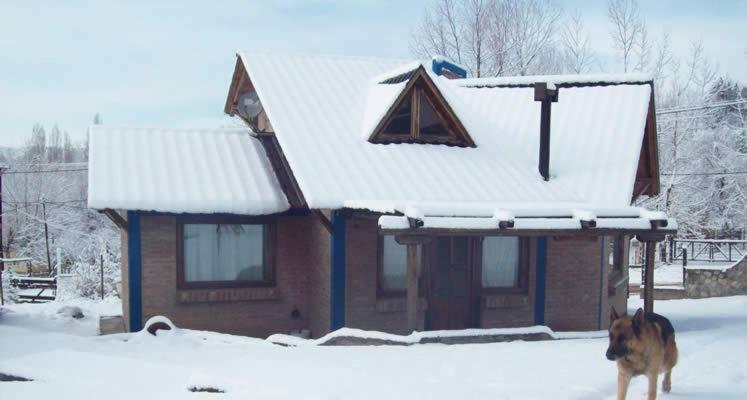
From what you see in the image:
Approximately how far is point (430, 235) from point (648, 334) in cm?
355

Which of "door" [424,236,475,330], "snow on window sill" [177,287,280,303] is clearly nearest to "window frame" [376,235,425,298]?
"door" [424,236,475,330]

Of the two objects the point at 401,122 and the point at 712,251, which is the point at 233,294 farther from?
the point at 712,251

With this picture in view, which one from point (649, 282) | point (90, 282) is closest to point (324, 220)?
point (649, 282)

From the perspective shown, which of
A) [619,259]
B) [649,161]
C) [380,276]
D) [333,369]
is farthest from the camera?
[619,259]

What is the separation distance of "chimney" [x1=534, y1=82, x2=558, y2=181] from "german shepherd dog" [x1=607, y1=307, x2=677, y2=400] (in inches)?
231

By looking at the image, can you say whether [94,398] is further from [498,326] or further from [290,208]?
[498,326]

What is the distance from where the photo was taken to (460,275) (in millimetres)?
11641

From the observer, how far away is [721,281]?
67.1 ft

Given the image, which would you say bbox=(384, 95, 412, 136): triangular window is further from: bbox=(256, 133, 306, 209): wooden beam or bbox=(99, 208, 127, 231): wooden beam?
bbox=(99, 208, 127, 231): wooden beam

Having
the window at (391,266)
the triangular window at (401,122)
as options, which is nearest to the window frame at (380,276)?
the window at (391,266)

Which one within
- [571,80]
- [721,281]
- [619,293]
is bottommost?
[721,281]

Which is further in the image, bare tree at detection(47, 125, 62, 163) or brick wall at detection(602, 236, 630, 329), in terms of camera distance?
bare tree at detection(47, 125, 62, 163)

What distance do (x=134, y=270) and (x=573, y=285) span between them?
754 cm

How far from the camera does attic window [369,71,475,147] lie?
11797 mm
